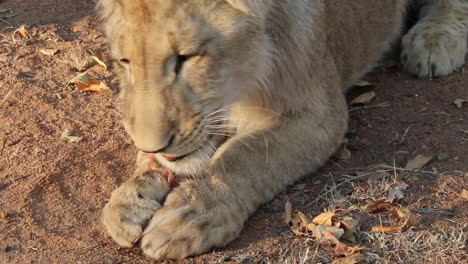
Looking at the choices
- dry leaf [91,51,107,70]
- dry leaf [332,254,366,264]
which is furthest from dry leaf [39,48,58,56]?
dry leaf [332,254,366,264]

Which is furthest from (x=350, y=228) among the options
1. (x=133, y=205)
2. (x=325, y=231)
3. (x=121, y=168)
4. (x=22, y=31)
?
(x=22, y=31)

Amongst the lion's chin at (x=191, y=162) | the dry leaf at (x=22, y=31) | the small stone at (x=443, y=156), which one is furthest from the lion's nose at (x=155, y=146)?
the dry leaf at (x=22, y=31)

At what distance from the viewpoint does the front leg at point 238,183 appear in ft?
9.73

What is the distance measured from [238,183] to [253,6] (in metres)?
0.67

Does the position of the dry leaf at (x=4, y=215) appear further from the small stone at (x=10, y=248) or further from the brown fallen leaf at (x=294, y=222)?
the brown fallen leaf at (x=294, y=222)

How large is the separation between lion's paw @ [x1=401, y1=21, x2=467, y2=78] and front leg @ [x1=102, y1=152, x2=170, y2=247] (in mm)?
1756

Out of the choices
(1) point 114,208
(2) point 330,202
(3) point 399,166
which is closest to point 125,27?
(1) point 114,208

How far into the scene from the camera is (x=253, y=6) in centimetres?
304

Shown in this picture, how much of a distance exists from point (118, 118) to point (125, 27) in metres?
1.12

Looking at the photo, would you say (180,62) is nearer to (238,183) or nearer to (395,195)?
(238,183)

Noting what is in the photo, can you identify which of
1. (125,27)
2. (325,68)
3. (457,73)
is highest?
(125,27)

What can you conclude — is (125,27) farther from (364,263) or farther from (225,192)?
(364,263)

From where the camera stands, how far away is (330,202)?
127 inches

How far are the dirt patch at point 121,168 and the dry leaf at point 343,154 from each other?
0.10 feet
